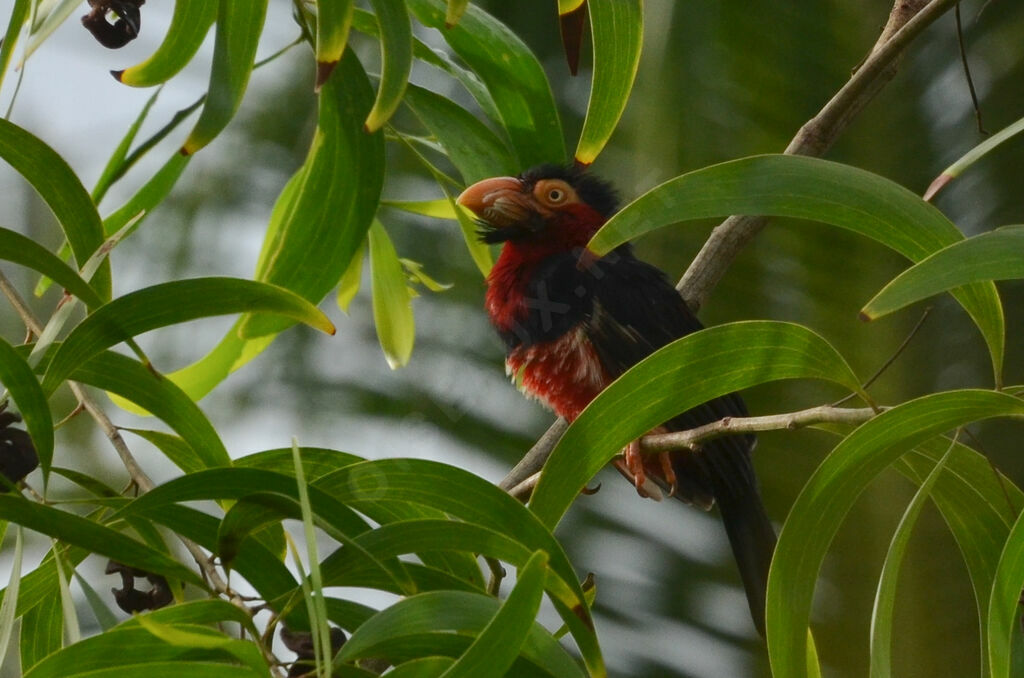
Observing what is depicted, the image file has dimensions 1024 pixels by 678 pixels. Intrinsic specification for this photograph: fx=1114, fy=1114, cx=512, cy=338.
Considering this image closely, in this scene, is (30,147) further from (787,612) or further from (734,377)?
(787,612)

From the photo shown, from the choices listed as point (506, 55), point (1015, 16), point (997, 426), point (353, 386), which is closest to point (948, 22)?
point (1015, 16)

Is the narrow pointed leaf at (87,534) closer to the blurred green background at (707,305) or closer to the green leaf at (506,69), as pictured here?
the green leaf at (506,69)

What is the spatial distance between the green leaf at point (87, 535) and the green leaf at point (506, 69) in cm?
74

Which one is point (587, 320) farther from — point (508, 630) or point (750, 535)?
point (508, 630)

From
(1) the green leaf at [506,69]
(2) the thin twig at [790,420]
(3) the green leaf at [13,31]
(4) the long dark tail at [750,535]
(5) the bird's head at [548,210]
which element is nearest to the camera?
(2) the thin twig at [790,420]

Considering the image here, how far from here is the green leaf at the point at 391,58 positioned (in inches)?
39.9

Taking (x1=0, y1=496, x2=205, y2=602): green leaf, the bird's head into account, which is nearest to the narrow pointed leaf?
(x1=0, y1=496, x2=205, y2=602): green leaf

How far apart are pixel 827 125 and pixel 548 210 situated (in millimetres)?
863

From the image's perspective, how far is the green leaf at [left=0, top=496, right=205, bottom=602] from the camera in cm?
90

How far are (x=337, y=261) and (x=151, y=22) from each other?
1.76 meters

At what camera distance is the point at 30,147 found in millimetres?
1047

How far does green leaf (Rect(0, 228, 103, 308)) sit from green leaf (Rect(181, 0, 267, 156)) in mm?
180

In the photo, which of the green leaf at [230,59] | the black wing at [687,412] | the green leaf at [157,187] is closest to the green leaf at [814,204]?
the green leaf at [230,59]

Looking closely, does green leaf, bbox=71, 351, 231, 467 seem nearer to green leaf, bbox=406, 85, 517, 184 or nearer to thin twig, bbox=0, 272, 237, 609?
thin twig, bbox=0, 272, 237, 609
